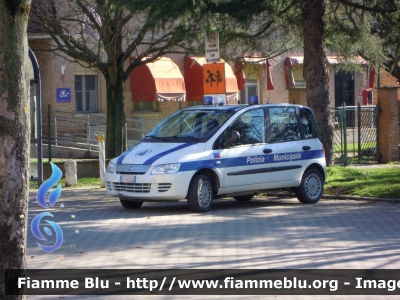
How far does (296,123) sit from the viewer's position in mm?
13906

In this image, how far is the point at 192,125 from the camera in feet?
43.0

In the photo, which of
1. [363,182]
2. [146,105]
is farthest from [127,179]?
[146,105]

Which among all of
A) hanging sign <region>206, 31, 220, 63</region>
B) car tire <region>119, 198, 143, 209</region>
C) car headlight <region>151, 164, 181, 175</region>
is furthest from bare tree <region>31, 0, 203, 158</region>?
car headlight <region>151, 164, 181, 175</region>

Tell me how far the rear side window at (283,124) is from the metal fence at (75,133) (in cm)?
1291

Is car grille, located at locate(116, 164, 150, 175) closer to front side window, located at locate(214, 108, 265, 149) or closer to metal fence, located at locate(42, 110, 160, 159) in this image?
front side window, located at locate(214, 108, 265, 149)

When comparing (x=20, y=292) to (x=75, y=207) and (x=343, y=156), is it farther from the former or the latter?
(x=343, y=156)

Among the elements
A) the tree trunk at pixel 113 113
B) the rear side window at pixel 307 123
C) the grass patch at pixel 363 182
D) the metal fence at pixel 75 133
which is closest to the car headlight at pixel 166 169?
the rear side window at pixel 307 123

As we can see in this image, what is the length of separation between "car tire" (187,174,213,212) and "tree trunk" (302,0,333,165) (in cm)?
571

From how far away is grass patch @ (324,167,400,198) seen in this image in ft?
47.2

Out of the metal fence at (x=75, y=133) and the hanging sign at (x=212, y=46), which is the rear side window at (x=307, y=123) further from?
the metal fence at (x=75, y=133)

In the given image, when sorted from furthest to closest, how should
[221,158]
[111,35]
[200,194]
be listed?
1. [111,35]
2. [221,158]
3. [200,194]

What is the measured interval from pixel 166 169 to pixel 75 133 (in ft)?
53.8

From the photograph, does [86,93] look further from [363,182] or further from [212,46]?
[363,182]

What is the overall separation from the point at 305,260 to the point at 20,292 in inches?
160
